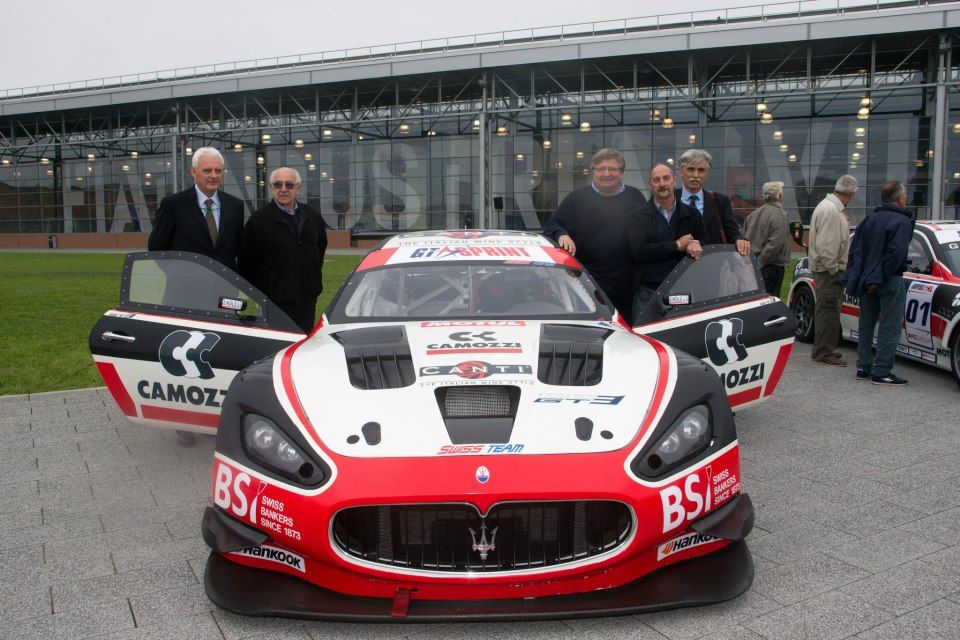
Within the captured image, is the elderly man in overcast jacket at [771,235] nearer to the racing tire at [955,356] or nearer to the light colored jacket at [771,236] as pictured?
the light colored jacket at [771,236]

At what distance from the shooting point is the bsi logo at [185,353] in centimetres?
419

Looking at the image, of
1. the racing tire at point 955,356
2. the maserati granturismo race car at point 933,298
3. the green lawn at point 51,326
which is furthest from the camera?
the green lawn at point 51,326

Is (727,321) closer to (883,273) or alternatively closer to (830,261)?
(883,273)

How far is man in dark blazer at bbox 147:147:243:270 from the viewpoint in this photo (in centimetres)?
502

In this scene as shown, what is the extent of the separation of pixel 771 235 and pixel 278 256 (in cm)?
522

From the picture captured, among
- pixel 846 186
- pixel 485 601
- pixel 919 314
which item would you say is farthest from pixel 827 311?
pixel 485 601

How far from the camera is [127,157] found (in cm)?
4950

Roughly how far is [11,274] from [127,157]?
30.2 meters

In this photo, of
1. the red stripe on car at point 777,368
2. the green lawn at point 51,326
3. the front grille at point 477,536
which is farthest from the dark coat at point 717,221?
the green lawn at point 51,326

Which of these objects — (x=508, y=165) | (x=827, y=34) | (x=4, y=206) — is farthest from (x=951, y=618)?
(x=4, y=206)

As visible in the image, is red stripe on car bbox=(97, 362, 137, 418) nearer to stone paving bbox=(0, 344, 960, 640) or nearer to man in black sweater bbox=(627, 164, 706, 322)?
stone paving bbox=(0, 344, 960, 640)

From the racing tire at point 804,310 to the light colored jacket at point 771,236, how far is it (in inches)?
32.7

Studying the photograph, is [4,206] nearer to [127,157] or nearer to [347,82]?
[127,157]

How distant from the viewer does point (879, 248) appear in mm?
6590
